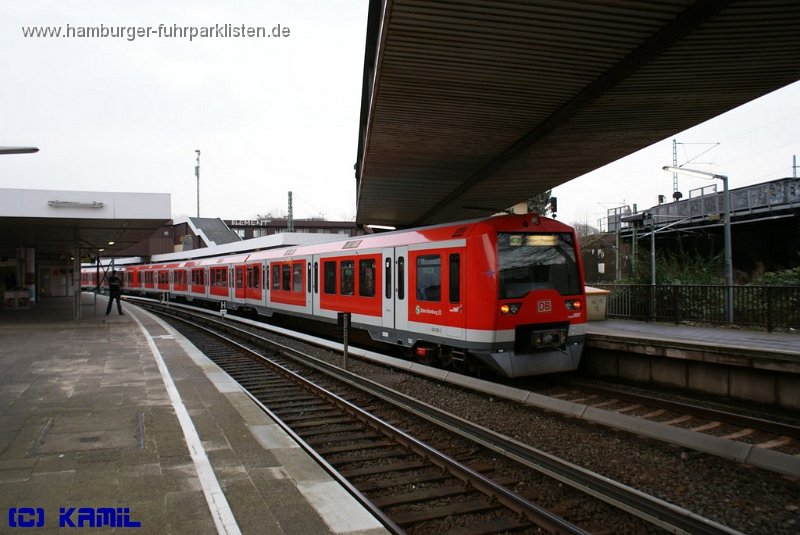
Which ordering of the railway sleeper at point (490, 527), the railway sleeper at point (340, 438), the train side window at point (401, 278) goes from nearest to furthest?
1. the railway sleeper at point (490, 527)
2. the railway sleeper at point (340, 438)
3. the train side window at point (401, 278)

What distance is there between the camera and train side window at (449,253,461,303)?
935cm

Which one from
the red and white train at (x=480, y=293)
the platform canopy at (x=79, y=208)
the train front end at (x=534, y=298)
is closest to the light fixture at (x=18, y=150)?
the red and white train at (x=480, y=293)

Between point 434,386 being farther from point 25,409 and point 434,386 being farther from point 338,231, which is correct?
point 338,231

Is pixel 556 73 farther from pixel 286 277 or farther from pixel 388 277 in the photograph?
pixel 286 277

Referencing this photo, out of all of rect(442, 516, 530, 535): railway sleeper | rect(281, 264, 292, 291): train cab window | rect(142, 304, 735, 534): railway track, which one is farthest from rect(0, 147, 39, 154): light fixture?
rect(281, 264, 292, 291): train cab window

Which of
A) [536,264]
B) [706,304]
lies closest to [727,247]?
[706,304]

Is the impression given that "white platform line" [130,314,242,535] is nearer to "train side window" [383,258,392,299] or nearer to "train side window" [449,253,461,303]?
"train side window" [449,253,461,303]

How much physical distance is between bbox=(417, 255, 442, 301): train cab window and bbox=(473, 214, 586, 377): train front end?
53.9 inches

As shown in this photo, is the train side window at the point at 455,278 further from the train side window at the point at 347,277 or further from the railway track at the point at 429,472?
the train side window at the point at 347,277

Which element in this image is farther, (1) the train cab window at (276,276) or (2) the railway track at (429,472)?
(1) the train cab window at (276,276)

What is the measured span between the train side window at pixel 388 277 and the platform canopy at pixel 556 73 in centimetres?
268

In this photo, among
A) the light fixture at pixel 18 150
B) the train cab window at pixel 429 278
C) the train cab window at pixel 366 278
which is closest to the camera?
the light fixture at pixel 18 150

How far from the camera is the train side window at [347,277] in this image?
13.3 meters

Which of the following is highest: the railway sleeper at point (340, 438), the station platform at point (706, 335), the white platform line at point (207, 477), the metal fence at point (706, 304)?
the metal fence at point (706, 304)
